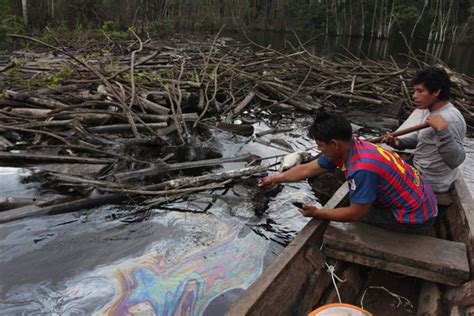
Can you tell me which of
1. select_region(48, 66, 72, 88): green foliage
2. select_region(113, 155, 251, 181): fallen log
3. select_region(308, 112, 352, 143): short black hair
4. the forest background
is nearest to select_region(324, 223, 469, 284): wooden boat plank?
select_region(308, 112, 352, 143): short black hair

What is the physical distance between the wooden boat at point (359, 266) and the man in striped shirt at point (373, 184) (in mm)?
132

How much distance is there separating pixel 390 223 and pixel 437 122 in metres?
1.00

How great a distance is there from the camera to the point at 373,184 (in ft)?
8.12

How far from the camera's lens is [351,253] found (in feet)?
8.86

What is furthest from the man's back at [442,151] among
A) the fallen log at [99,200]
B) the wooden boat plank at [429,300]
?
the fallen log at [99,200]

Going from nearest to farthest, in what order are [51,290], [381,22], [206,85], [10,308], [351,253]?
[351,253] → [10,308] → [51,290] → [206,85] → [381,22]

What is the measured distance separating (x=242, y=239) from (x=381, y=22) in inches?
1421

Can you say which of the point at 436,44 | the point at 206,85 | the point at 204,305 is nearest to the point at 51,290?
the point at 204,305

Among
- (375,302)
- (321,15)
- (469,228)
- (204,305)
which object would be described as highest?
(321,15)

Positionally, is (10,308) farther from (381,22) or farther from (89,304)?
(381,22)

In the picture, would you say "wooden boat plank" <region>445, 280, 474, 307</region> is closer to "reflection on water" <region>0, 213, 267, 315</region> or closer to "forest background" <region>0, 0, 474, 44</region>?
"reflection on water" <region>0, 213, 267, 315</region>

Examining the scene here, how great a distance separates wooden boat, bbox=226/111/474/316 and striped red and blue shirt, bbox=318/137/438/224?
0.21 m

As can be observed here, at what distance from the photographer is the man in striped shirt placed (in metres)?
2.47

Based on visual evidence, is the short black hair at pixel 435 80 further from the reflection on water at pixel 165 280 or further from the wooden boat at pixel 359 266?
the reflection on water at pixel 165 280
